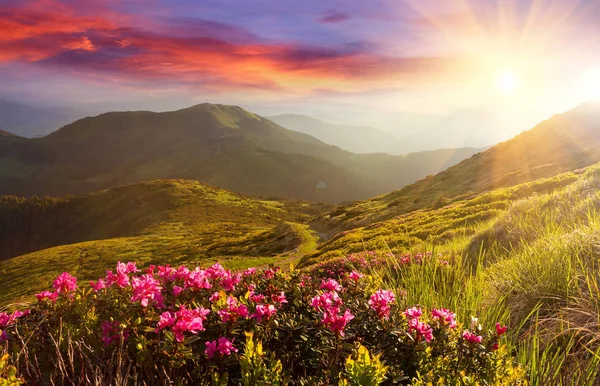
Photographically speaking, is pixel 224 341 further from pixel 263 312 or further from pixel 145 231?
pixel 145 231

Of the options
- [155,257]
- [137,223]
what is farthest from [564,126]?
[137,223]

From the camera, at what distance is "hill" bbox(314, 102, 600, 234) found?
50812mm

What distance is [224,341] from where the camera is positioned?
2832 mm

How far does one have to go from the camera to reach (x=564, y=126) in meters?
83.5

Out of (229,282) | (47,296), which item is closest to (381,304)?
(229,282)

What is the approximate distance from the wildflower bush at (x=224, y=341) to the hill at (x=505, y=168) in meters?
46.2

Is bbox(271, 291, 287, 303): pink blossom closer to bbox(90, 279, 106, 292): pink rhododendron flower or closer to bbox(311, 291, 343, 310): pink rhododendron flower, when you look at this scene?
bbox(311, 291, 343, 310): pink rhododendron flower

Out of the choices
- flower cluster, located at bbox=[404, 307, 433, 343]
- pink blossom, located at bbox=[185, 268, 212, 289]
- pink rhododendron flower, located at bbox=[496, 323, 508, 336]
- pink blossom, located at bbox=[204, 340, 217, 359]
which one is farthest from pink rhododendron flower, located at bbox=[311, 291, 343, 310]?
pink rhododendron flower, located at bbox=[496, 323, 508, 336]

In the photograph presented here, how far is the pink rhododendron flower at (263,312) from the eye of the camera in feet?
10.3

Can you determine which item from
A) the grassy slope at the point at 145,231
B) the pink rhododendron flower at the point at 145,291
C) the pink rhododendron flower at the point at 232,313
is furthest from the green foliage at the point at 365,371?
the grassy slope at the point at 145,231

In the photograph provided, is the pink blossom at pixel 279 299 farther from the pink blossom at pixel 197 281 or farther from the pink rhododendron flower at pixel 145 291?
the pink rhododendron flower at pixel 145 291

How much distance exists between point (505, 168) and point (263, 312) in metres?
75.9

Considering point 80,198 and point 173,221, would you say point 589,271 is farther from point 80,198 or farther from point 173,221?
point 80,198

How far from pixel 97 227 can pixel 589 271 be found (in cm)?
14930
